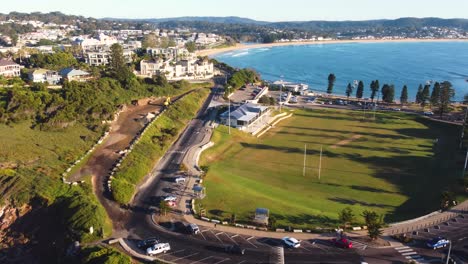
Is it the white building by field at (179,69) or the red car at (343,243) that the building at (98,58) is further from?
the red car at (343,243)

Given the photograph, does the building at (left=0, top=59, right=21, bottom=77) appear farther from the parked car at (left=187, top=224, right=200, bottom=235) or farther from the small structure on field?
the small structure on field

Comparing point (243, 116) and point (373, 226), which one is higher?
point (243, 116)

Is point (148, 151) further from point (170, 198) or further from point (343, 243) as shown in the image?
point (343, 243)

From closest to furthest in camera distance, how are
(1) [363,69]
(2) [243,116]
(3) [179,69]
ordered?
(2) [243,116], (3) [179,69], (1) [363,69]

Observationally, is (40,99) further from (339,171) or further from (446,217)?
(446,217)

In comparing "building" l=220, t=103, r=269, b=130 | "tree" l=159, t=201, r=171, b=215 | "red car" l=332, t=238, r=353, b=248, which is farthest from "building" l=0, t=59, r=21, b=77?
"red car" l=332, t=238, r=353, b=248

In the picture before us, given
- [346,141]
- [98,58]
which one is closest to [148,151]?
[346,141]
